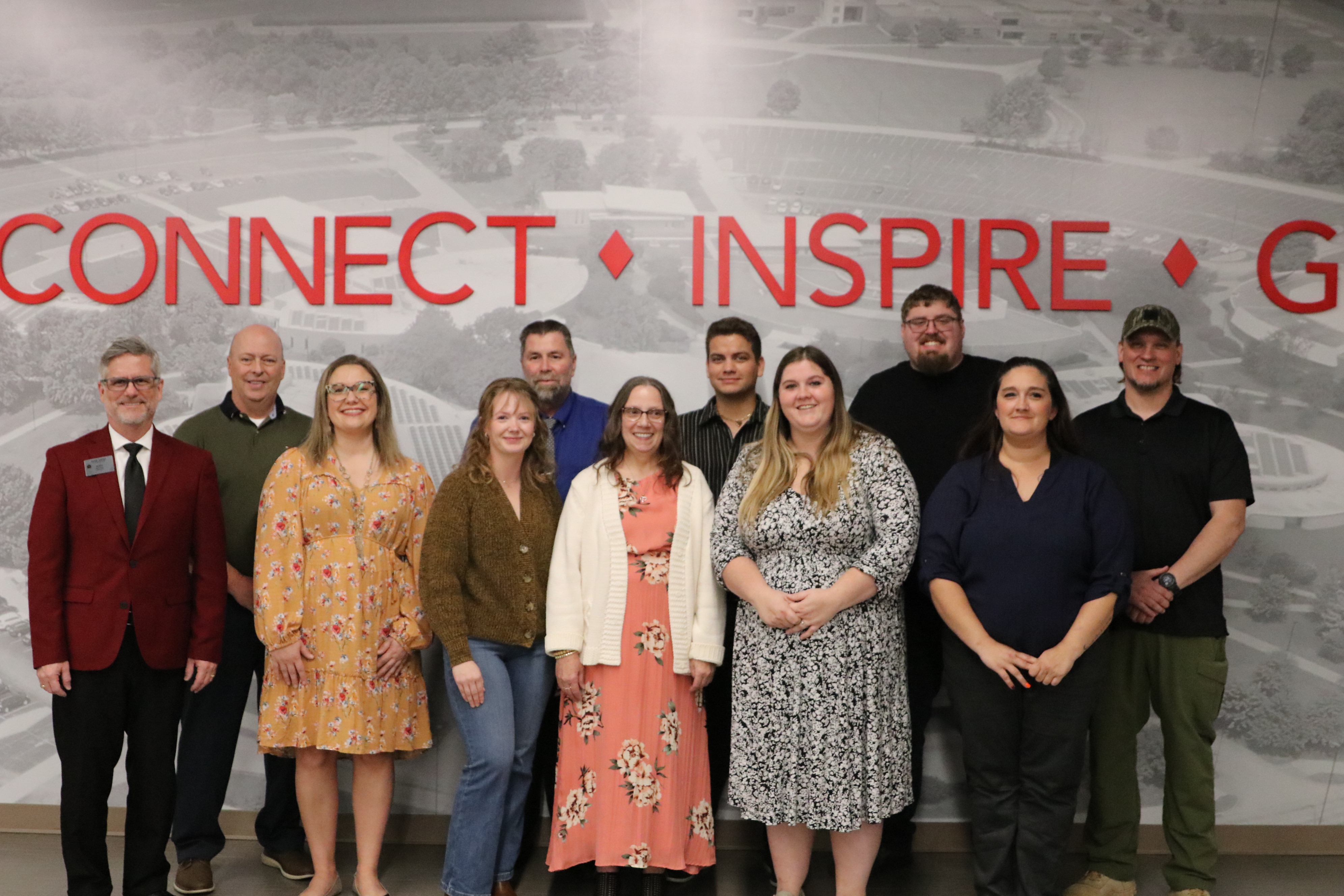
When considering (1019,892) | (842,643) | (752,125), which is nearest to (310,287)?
(752,125)

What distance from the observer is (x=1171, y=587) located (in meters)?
3.27

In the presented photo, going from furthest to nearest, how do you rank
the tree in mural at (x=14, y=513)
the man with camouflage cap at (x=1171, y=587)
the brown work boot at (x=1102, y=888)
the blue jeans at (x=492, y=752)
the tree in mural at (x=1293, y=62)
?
the tree in mural at (x=14, y=513), the tree in mural at (x=1293, y=62), the brown work boot at (x=1102, y=888), the man with camouflage cap at (x=1171, y=587), the blue jeans at (x=492, y=752)

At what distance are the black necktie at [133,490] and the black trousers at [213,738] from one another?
546 millimetres

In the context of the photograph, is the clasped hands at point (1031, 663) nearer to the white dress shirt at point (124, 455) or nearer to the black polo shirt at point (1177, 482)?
the black polo shirt at point (1177, 482)

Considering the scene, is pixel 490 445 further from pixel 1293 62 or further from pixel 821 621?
pixel 1293 62

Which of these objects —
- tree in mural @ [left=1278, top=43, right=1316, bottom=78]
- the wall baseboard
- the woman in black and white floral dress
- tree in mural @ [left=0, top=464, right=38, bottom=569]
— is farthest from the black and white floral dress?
tree in mural @ [left=0, top=464, right=38, bottom=569]

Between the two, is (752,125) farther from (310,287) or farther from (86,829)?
(86,829)

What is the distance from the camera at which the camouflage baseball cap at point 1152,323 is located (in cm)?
336

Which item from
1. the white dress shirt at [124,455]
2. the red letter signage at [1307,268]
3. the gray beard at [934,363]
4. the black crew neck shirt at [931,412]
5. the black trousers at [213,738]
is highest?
the red letter signage at [1307,268]

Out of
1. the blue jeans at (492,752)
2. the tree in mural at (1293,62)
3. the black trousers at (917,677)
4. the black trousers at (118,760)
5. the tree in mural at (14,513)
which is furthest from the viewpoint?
the tree in mural at (14,513)

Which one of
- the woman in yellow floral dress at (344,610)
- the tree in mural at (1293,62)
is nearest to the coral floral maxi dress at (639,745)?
the woman in yellow floral dress at (344,610)

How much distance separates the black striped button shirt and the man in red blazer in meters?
1.53

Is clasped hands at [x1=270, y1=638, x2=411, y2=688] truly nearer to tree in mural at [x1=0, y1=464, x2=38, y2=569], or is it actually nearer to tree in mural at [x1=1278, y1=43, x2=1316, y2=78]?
tree in mural at [x1=0, y1=464, x2=38, y2=569]

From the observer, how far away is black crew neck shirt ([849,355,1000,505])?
11.5ft
